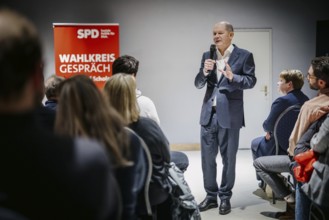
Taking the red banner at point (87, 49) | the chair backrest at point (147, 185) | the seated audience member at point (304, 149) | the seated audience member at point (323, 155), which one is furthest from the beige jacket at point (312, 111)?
the red banner at point (87, 49)

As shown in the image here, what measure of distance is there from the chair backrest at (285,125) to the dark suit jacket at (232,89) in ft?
1.04

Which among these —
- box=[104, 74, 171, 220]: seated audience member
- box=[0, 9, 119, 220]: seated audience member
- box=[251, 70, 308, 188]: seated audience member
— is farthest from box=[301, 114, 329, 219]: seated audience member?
box=[0, 9, 119, 220]: seated audience member

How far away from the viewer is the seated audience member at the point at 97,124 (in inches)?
61.2

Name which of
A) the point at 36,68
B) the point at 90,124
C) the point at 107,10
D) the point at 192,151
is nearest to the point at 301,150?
the point at 90,124

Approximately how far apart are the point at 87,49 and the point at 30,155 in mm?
4945

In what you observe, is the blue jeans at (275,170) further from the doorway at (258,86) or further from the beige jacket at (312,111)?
the doorway at (258,86)

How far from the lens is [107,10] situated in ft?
21.6

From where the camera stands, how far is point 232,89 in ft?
12.5

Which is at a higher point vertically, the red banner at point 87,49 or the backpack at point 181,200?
the red banner at point 87,49

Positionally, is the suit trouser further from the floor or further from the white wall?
the white wall

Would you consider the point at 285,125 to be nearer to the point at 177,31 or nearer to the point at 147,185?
the point at 147,185

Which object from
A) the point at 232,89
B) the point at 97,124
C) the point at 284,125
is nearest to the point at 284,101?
the point at 284,125

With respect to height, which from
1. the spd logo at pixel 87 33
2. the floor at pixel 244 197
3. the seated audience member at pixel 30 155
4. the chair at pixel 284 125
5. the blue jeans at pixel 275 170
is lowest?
the floor at pixel 244 197

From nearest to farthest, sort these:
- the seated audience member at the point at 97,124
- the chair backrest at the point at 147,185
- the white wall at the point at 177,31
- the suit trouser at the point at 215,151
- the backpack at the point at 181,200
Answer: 1. the seated audience member at the point at 97,124
2. the chair backrest at the point at 147,185
3. the backpack at the point at 181,200
4. the suit trouser at the point at 215,151
5. the white wall at the point at 177,31
